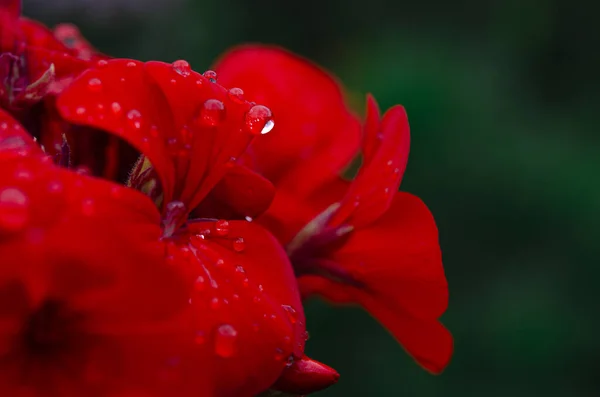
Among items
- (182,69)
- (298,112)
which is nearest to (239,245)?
(182,69)

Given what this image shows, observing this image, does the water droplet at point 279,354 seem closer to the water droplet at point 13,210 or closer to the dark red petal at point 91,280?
the dark red petal at point 91,280

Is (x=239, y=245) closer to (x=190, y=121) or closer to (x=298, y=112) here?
(x=190, y=121)

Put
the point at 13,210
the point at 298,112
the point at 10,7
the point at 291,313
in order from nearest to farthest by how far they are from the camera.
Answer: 1. the point at 13,210
2. the point at 291,313
3. the point at 10,7
4. the point at 298,112

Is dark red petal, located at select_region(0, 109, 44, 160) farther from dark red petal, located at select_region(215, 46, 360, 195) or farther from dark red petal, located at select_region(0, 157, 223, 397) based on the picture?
dark red petal, located at select_region(215, 46, 360, 195)

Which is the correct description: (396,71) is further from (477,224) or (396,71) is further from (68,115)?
(68,115)

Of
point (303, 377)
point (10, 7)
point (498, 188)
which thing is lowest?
point (498, 188)

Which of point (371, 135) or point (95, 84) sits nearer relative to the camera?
point (95, 84)

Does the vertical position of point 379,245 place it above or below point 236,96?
below

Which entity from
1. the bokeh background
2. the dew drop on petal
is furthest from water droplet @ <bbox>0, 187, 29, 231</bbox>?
the bokeh background
